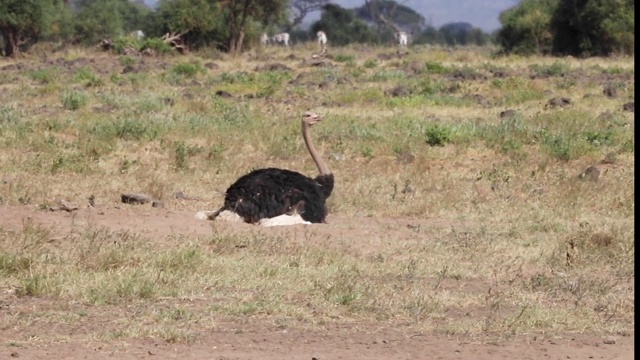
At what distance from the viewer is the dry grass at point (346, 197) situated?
20.8 feet

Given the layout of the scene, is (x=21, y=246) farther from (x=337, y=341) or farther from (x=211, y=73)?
(x=211, y=73)

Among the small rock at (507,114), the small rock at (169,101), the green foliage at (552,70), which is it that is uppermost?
the small rock at (169,101)

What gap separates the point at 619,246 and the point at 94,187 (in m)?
4.83

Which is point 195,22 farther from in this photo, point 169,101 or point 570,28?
point 169,101

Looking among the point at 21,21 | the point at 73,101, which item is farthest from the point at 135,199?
the point at 21,21

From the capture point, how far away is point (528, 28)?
38.7 m

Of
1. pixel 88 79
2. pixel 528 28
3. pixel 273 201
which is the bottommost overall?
pixel 273 201

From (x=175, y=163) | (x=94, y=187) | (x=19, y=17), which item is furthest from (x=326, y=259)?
(x=19, y=17)

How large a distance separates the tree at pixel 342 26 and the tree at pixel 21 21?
95.5 feet

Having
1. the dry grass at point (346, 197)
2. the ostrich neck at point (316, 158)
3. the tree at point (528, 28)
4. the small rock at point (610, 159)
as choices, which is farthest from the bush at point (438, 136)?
the tree at point (528, 28)

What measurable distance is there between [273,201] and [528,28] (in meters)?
31.0

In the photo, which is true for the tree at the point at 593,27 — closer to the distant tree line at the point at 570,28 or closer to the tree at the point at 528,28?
the distant tree line at the point at 570,28

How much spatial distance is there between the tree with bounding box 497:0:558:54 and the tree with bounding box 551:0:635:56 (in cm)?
53

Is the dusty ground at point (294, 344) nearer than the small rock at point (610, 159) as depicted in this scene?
Yes
